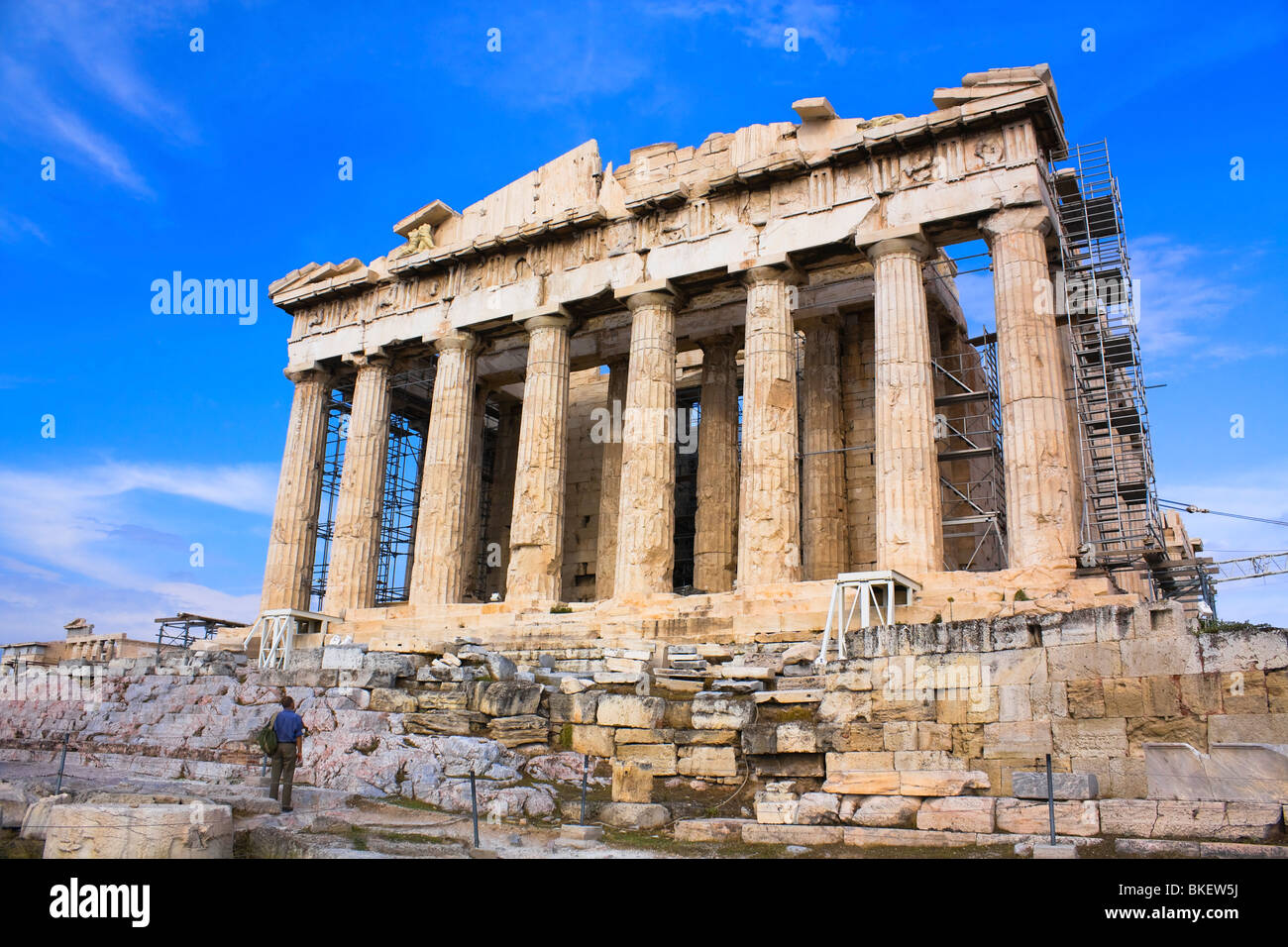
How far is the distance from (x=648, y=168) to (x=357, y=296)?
916 centimetres

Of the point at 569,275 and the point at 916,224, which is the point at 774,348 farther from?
the point at 569,275

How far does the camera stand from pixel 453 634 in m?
22.9

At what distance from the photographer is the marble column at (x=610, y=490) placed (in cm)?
2609

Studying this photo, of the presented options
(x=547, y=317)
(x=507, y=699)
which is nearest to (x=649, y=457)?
(x=547, y=317)

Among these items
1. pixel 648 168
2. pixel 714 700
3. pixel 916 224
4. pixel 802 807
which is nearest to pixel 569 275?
pixel 648 168

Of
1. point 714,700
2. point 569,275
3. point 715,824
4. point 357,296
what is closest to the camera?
point 715,824

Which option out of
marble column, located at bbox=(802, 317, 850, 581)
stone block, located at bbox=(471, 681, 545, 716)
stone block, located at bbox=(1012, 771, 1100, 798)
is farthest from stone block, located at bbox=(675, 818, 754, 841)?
marble column, located at bbox=(802, 317, 850, 581)

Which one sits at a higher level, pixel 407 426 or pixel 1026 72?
pixel 1026 72

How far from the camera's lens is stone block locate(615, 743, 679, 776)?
12789 mm

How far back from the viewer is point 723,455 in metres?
25.5

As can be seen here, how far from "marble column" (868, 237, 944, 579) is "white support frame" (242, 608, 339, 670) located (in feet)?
36.8

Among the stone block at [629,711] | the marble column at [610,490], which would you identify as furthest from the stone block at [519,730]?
the marble column at [610,490]

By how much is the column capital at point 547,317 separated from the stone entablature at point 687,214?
0.18 meters
